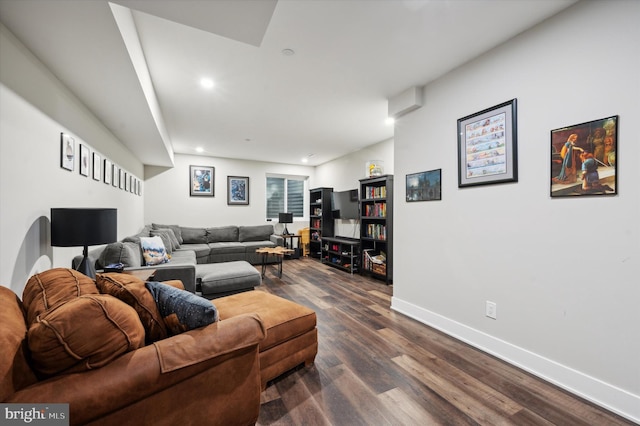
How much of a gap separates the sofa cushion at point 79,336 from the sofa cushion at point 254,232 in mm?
5416

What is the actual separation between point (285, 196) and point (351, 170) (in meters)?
2.26

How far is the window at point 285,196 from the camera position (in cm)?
730

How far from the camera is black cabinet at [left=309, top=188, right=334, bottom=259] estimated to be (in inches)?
253

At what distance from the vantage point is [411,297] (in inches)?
117

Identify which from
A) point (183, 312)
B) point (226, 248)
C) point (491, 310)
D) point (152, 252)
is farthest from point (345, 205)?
point (183, 312)

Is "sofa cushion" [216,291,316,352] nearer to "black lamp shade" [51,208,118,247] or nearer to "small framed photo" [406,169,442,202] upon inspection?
"black lamp shade" [51,208,118,247]

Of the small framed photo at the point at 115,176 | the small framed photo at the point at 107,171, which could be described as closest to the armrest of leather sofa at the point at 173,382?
the small framed photo at the point at 107,171

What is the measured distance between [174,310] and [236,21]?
1.65 m

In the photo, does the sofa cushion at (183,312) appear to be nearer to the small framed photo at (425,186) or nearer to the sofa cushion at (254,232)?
the small framed photo at (425,186)

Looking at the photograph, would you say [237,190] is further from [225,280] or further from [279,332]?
[279,332]

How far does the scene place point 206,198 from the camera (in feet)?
21.0

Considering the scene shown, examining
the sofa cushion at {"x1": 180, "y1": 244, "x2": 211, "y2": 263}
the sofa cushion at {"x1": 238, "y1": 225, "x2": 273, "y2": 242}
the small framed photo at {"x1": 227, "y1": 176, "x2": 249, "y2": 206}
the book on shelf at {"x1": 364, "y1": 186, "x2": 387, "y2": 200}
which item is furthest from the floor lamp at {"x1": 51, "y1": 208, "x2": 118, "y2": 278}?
the small framed photo at {"x1": 227, "y1": 176, "x2": 249, "y2": 206}

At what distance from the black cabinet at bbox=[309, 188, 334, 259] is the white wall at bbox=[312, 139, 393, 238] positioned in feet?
0.71

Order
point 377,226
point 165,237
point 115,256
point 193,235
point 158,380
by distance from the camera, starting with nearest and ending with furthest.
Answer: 1. point 158,380
2. point 115,256
3. point 165,237
4. point 377,226
5. point 193,235
